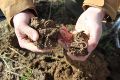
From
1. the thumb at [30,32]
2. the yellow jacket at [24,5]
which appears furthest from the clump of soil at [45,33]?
the yellow jacket at [24,5]

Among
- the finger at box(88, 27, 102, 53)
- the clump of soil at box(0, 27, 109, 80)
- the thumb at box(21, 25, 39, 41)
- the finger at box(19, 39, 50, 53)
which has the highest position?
the thumb at box(21, 25, 39, 41)

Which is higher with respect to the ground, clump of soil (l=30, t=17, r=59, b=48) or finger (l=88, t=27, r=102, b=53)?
clump of soil (l=30, t=17, r=59, b=48)

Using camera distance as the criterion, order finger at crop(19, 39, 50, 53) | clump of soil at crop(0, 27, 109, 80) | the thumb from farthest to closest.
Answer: clump of soil at crop(0, 27, 109, 80) < finger at crop(19, 39, 50, 53) < the thumb

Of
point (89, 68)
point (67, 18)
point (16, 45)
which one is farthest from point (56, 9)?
point (89, 68)

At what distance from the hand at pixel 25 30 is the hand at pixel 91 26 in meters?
0.26

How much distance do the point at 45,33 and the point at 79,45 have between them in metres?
0.22

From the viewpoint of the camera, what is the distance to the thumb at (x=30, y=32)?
2.23m

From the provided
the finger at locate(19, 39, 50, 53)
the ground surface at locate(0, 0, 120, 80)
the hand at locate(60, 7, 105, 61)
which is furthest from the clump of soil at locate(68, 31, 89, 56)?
the ground surface at locate(0, 0, 120, 80)

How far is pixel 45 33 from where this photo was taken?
2.25 meters

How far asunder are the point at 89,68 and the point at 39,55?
41 centimetres

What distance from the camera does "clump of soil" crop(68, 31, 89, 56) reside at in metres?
2.27

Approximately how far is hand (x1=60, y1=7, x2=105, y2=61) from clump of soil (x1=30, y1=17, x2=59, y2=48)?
0.52ft

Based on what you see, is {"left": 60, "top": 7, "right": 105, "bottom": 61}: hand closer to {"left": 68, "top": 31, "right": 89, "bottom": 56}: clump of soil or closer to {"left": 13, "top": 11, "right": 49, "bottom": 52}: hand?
{"left": 68, "top": 31, "right": 89, "bottom": 56}: clump of soil

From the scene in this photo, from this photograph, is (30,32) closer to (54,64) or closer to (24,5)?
(24,5)
